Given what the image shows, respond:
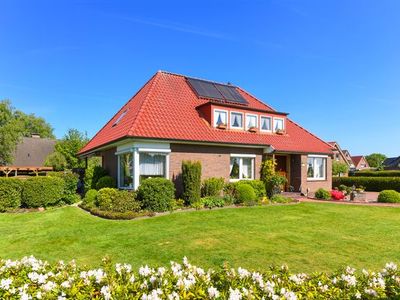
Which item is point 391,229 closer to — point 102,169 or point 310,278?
point 310,278

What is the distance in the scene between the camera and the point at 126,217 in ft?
38.8

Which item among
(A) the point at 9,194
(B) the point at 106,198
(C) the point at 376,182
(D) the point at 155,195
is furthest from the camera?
(C) the point at 376,182

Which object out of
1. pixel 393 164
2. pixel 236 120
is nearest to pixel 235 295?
pixel 236 120

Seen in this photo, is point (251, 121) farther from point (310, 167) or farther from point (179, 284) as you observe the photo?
point (179, 284)

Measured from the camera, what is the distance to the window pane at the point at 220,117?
18184 millimetres

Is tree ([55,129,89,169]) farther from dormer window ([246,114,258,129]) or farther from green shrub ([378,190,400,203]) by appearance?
green shrub ([378,190,400,203])

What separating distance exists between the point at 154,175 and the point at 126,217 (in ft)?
13.2

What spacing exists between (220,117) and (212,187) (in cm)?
471

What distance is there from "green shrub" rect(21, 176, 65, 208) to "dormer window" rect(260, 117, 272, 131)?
1279 centimetres

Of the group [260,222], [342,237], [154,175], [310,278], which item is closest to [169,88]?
[154,175]

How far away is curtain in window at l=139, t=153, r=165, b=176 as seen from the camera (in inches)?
602

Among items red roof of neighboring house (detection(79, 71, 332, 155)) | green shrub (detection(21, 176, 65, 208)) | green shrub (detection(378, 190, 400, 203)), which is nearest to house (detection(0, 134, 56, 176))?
red roof of neighboring house (detection(79, 71, 332, 155))

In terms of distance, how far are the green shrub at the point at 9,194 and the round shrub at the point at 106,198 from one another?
4.51 metres

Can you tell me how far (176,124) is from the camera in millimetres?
16688
